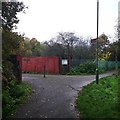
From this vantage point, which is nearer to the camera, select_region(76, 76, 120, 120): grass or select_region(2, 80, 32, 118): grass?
select_region(76, 76, 120, 120): grass

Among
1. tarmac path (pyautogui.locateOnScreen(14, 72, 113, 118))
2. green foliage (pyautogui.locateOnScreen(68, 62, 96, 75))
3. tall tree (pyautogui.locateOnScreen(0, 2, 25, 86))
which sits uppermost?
tall tree (pyautogui.locateOnScreen(0, 2, 25, 86))

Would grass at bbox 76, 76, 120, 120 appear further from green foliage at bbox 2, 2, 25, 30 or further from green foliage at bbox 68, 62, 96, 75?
green foliage at bbox 68, 62, 96, 75

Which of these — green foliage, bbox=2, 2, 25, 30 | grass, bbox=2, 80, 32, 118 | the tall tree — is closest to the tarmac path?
grass, bbox=2, 80, 32, 118

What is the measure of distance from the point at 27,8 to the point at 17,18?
48.3 inches

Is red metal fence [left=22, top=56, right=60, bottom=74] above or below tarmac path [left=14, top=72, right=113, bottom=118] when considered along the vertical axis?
above

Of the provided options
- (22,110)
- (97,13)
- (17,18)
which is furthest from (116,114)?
(97,13)

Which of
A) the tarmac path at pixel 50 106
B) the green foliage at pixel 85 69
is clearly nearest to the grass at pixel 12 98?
the tarmac path at pixel 50 106

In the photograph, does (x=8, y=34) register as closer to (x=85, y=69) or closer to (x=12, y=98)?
(x=12, y=98)

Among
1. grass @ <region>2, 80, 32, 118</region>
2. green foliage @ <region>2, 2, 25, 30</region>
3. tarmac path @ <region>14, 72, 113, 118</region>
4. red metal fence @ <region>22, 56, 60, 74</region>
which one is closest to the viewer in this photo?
tarmac path @ <region>14, 72, 113, 118</region>

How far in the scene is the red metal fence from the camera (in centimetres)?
3862

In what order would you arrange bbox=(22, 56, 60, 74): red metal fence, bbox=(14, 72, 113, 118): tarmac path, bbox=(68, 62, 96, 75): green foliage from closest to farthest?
bbox=(14, 72, 113, 118): tarmac path, bbox=(68, 62, 96, 75): green foliage, bbox=(22, 56, 60, 74): red metal fence

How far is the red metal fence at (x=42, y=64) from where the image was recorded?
38.6 metres

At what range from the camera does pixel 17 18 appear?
55.0 feet

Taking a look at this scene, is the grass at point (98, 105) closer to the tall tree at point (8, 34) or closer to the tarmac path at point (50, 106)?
the tarmac path at point (50, 106)
